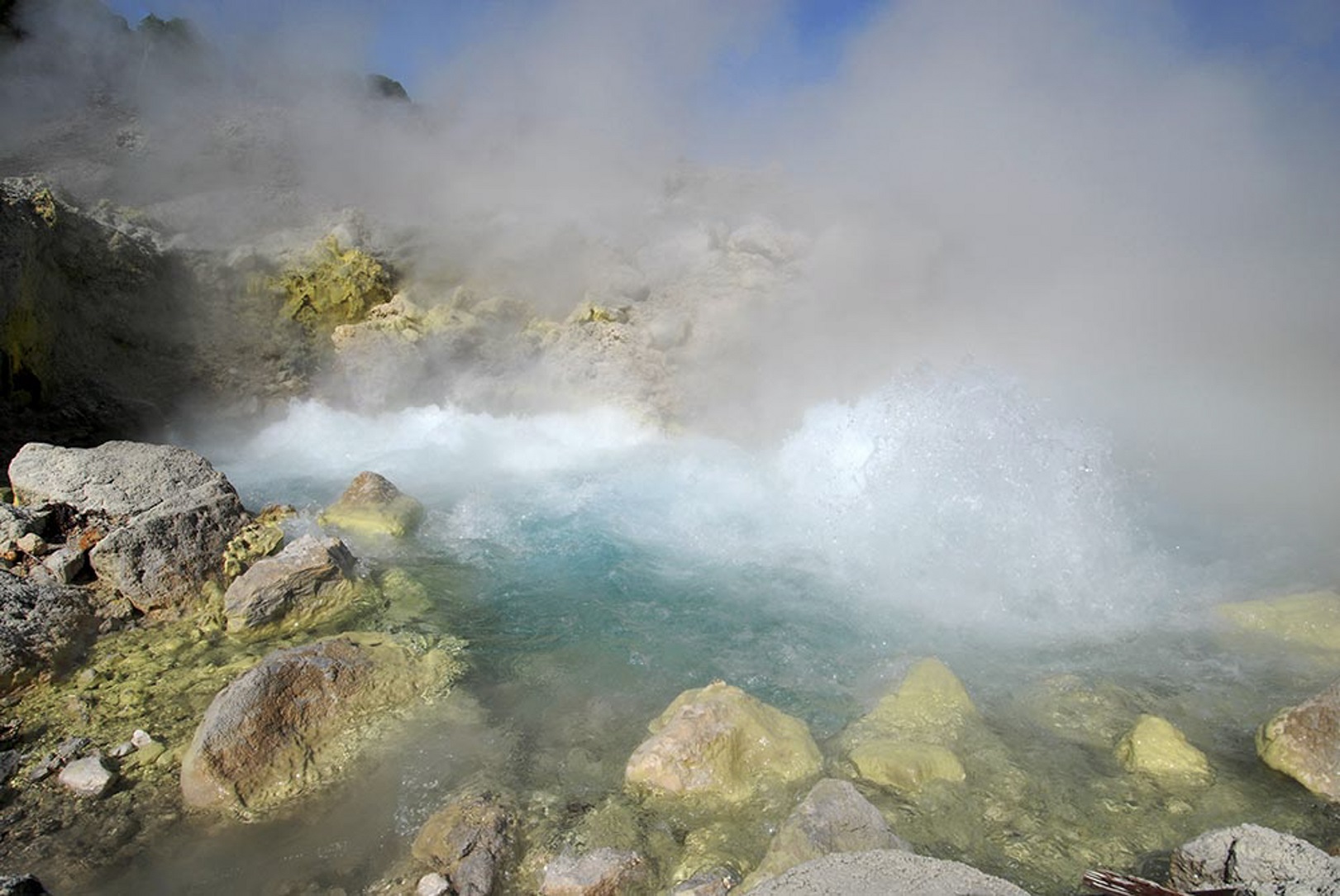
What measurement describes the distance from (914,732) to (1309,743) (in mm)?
1453

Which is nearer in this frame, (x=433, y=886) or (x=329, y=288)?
(x=433, y=886)

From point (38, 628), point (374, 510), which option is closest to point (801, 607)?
point (374, 510)

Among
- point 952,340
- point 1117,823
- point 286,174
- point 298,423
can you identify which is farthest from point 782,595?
point 286,174

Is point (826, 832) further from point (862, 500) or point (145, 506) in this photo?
point (145, 506)

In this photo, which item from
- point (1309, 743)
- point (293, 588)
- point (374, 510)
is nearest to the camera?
point (1309, 743)

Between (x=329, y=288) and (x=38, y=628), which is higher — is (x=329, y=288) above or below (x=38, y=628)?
above

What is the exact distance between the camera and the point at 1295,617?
160 inches

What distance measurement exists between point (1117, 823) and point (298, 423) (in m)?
8.13

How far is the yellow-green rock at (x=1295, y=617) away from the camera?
3921mm

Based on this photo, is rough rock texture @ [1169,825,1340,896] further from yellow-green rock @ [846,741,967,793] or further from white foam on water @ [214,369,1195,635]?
white foam on water @ [214,369,1195,635]

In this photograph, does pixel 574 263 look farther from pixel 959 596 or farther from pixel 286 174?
pixel 959 596

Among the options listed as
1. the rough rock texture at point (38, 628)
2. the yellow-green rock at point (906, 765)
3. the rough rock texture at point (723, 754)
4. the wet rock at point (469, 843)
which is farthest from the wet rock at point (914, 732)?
the rough rock texture at point (38, 628)

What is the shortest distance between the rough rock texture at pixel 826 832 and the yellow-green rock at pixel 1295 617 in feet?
9.57

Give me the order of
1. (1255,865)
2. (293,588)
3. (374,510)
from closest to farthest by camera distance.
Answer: (1255,865)
(293,588)
(374,510)
